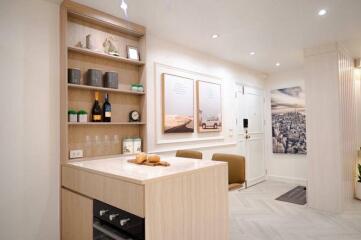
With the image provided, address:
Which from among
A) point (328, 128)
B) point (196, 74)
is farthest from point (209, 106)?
point (328, 128)

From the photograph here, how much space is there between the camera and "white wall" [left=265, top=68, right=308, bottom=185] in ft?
16.1

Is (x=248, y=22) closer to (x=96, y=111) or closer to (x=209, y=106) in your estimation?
(x=209, y=106)

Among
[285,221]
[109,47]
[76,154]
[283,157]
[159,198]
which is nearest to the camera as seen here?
[159,198]

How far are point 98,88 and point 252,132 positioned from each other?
366cm

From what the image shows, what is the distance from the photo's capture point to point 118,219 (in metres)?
1.46

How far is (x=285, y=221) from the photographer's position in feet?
10.0

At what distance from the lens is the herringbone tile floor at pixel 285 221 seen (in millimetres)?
2664

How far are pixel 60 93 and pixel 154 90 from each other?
1.21 meters

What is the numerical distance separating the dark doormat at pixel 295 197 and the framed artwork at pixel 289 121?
34.9 inches

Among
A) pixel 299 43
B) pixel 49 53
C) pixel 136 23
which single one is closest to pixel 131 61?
pixel 136 23

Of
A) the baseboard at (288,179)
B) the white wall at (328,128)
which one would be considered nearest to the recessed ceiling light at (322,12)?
the white wall at (328,128)

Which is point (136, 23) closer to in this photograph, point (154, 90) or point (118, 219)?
point (154, 90)

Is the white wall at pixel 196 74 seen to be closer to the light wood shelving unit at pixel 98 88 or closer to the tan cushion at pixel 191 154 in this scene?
the light wood shelving unit at pixel 98 88

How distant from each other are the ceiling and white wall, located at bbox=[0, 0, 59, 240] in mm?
592
